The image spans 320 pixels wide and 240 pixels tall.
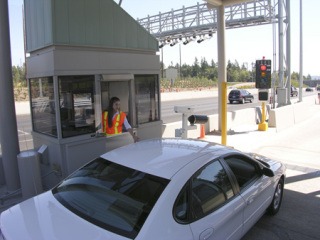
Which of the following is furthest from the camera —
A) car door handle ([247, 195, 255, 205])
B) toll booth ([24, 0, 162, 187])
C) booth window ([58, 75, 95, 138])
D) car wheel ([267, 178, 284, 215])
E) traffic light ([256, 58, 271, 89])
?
traffic light ([256, 58, 271, 89])

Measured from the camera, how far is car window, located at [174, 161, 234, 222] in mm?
2740

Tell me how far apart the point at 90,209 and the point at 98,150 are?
11.0ft

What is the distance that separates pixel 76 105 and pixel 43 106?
739mm

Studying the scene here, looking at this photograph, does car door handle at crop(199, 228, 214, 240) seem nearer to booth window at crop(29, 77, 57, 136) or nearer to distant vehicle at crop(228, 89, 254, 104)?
booth window at crop(29, 77, 57, 136)

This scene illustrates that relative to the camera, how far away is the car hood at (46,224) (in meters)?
2.37

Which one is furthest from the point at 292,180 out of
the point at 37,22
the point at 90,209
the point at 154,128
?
the point at 37,22

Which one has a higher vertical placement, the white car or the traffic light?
the traffic light

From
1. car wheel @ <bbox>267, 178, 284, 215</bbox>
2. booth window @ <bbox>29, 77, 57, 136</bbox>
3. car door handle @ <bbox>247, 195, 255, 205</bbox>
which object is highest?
booth window @ <bbox>29, 77, 57, 136</bbox>

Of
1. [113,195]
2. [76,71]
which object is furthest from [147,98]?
[113,195]

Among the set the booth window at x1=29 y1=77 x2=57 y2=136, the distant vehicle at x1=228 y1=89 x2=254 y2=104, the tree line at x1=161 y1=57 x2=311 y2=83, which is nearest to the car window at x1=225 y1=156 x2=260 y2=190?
the booth window at x1=29 y1=77 x2=57 y2=136

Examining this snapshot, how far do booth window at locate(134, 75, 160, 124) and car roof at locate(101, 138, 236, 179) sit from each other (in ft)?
10.2

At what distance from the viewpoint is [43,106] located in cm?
602

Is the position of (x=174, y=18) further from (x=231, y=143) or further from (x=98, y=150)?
(x=98, y=150)

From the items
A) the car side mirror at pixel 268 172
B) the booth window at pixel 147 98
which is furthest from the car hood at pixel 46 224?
the booth window at pixel 147 98
